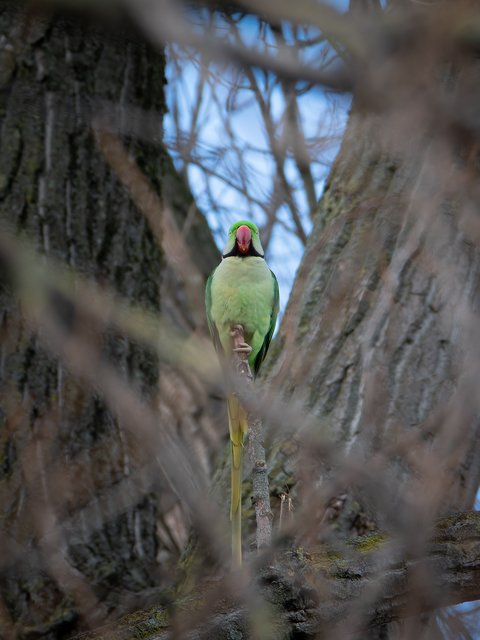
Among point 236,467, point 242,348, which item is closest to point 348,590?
point 236,467

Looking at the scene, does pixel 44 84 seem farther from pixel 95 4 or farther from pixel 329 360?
pixel 329 360

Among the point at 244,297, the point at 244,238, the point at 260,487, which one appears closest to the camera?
the point at 260,487

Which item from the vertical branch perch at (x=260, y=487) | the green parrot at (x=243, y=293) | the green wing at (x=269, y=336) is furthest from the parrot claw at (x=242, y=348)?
the vertical branch perch at (x=260, y=487)

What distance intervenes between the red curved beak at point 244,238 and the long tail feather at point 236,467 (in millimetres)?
671

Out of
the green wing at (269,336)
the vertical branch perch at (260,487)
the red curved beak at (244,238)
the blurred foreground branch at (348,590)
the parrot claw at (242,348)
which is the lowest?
the blurred foreground branch at (348,590)

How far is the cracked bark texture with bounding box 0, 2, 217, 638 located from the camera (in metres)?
2.93

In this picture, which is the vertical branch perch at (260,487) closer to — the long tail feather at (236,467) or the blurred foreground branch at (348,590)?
the blurred foreground branch at (348,590)

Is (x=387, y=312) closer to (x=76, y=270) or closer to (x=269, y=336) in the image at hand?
(x=269, y=336)

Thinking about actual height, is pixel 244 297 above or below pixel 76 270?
below

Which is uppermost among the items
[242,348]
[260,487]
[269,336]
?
[269,336]

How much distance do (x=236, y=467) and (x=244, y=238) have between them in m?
0.91

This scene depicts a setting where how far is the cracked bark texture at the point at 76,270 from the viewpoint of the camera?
9.62 feet

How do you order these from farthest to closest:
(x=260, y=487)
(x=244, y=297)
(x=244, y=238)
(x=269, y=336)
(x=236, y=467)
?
(x=269, y=336)
(x=244, y=238)
(x=244, y=297)
(x=236, y=467)
(x=260, y=487)

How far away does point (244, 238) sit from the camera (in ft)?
10.4
